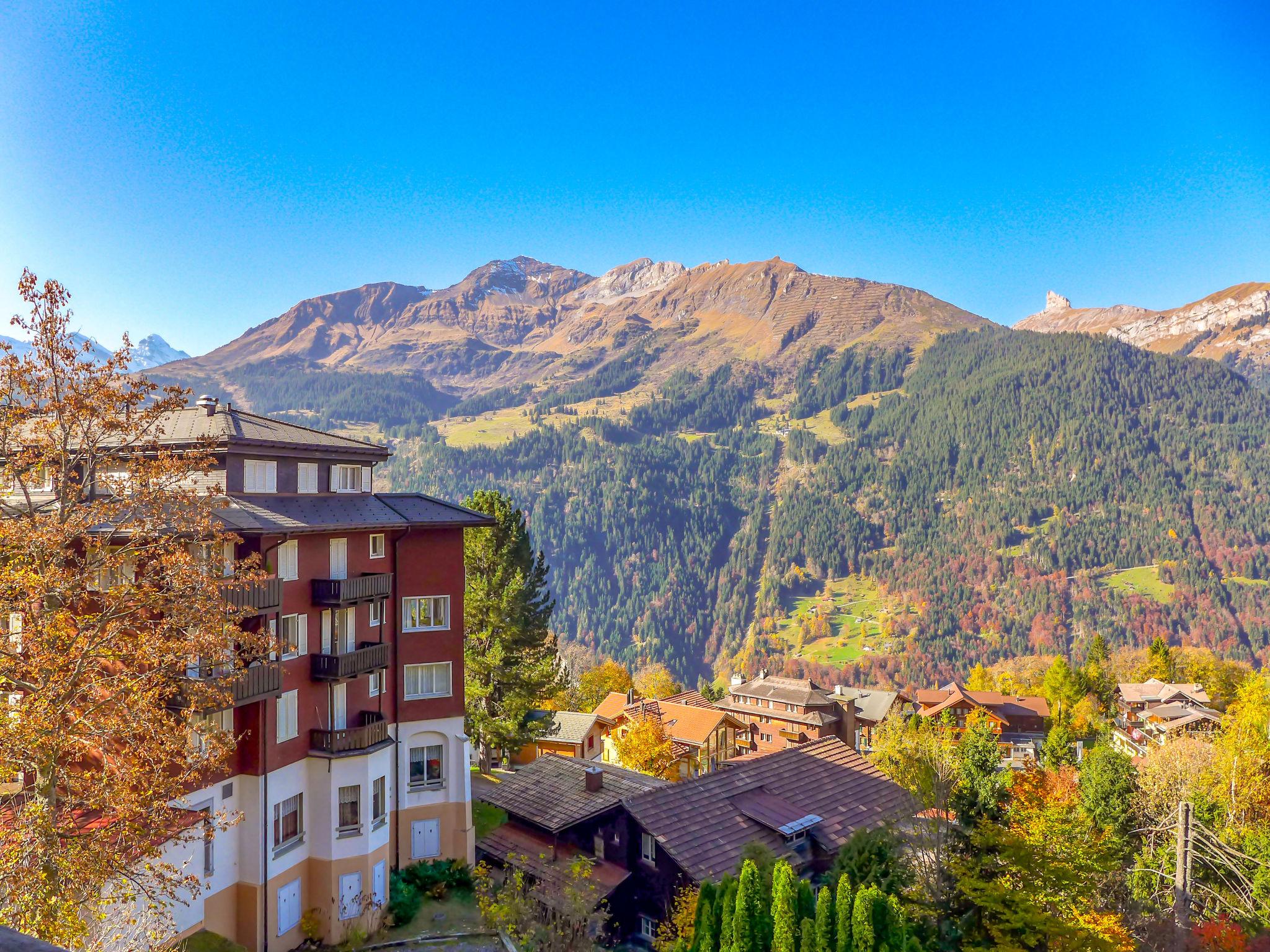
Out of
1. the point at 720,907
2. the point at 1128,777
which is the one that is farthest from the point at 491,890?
the point at 1128,777

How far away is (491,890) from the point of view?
34.7 metres

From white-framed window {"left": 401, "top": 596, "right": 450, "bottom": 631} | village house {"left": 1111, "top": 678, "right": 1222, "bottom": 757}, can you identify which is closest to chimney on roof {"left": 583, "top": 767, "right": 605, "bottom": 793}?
white-framed window {"left": 401, "top": 596, "right": 450, "bottom": 631}

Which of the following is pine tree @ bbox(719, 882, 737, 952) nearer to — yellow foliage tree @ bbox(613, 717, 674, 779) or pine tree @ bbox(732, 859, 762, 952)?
pine tree @ bbox(732, 859, 762, 952)

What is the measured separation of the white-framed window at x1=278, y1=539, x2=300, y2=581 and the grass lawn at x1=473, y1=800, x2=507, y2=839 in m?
18.1

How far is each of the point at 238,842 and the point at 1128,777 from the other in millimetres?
50601

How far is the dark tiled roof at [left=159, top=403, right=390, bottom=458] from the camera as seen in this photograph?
3059cm

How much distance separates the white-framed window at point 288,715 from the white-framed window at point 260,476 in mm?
8085

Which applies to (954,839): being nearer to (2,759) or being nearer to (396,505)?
(396,505)

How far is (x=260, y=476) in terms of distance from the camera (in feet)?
105

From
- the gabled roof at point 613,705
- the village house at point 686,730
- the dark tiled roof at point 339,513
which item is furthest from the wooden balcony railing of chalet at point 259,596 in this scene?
the gabled roof at point 613,705

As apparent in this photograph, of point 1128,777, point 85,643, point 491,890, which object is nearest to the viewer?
point 85,643

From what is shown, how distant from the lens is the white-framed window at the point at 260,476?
103ft

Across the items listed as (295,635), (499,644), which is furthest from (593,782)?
(295,635)

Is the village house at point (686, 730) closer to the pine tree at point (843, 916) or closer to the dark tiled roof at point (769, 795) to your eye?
the dark tiled roof at point (769, 795)
